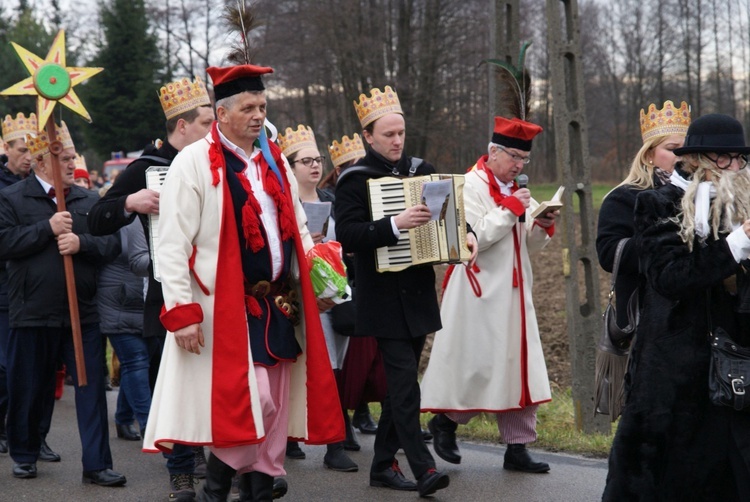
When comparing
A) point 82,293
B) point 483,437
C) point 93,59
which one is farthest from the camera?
point 93,59

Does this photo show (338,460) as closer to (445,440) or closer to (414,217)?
(445,440)

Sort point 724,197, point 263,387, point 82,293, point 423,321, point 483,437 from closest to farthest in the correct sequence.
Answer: point 724,197
point 263,387
point 423,321
point 82,293
point 483,437

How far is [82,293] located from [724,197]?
13.2ft

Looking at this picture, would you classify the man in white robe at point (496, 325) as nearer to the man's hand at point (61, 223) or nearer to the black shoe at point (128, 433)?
the man's hand at point (61, 223)

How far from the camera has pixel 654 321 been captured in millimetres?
4762

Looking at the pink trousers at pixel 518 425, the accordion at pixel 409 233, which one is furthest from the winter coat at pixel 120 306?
the pink trousers at pixel 518 425

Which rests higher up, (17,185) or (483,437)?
(17,185)

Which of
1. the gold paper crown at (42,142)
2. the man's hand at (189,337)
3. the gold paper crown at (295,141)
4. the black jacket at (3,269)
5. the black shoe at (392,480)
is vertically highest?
the gold paper crown at (295,141)

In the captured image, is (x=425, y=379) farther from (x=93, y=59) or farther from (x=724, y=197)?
(x=93, y=59)

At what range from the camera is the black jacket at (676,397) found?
459 cm

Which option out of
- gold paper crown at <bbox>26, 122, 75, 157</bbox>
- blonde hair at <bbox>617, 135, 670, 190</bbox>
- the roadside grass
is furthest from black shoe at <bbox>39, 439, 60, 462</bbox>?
blonde hair at <bbox>617, 135, 670, 190</bbox>

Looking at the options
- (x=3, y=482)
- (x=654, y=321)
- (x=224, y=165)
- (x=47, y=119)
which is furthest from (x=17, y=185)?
(x=654, y=321)

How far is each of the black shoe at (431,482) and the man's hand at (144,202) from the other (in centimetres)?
203

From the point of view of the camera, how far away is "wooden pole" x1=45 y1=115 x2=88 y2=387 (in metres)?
6.75
